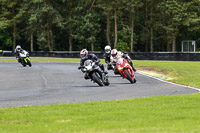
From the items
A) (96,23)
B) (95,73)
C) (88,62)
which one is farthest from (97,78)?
(96,23)

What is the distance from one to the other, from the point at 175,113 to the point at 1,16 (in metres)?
57.6

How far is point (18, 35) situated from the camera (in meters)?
64.8

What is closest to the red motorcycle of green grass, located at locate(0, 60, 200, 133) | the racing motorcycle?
the racing motorcycle

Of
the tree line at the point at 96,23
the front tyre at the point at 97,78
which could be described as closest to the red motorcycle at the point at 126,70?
the front tyre at the point at 97,78

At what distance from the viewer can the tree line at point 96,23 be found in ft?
189

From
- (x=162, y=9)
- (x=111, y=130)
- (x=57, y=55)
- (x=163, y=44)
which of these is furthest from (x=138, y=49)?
(x=111, y=130)

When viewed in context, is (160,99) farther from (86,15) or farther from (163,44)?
(163,44)

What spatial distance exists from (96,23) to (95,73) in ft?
145

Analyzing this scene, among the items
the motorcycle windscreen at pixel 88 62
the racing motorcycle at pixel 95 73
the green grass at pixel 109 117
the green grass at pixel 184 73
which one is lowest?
Answer: the green grass at pixel 184 73

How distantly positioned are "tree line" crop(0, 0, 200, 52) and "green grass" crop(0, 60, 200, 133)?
153 ft

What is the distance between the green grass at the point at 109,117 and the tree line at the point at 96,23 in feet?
153

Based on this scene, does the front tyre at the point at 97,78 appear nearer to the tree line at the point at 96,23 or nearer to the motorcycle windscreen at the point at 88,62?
the motorcycle windscreen at the point at 88,62

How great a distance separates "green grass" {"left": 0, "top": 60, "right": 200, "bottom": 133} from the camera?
23.7ft

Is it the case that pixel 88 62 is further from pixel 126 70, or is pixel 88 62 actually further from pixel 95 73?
pixel 126 70
